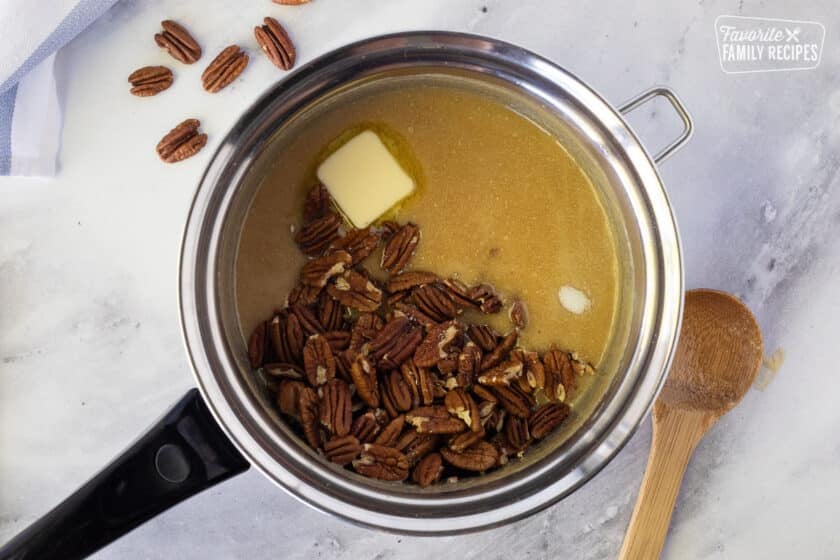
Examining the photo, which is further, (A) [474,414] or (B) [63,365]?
(B) [63,365]

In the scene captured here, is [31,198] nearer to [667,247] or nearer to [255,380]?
[255,380]

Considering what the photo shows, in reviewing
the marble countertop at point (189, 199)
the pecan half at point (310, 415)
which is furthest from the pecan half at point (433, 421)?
the marble countertop at point (189, 199)

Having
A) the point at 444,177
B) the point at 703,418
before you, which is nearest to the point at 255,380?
the point at 444,177

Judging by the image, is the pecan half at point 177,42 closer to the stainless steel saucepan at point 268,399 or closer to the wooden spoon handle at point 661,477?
the stainless steel saucepan at point 268,399

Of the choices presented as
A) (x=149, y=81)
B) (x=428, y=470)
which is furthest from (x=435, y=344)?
(x=149, y=81)

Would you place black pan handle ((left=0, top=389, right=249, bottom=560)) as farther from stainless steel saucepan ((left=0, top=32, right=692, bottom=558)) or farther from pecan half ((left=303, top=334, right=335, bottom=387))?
pecan half ((left=303, top=334, right=335, bottom=387))

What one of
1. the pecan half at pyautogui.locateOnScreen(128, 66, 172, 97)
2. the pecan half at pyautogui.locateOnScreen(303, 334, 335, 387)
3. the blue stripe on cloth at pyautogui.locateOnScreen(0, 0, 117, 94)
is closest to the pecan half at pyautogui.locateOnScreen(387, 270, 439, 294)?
the pecan half at pyautogui.locateOnScreen(303, 334, 335, 387)
